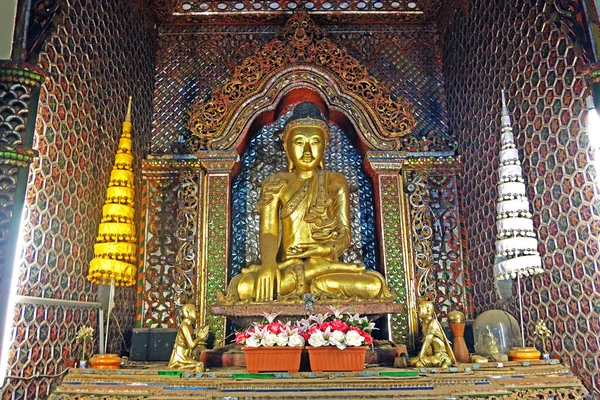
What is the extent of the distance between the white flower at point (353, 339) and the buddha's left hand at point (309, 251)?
1.69 meters

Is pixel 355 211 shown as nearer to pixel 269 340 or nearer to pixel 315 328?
pixel 315 328

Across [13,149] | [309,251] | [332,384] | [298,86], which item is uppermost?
[298,86]

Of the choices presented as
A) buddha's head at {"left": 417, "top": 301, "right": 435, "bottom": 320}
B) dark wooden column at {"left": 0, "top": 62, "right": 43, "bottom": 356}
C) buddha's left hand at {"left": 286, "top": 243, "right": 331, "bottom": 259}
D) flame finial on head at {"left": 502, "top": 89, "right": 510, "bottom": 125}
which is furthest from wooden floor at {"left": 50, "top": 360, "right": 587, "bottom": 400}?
flame finial on head at {"left": 502, "top": 89, "right": 510, "bottom": 125}

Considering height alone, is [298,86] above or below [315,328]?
above

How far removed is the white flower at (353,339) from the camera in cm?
357

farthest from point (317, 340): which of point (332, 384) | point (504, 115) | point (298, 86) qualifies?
point (298, 86)

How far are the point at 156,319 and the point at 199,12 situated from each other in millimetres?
3654

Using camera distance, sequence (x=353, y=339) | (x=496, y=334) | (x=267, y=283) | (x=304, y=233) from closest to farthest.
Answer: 1. (x=353, y=339)
2. (x=496, y=334)
3. (x=267, y=283)
4. (x=304, y=233)

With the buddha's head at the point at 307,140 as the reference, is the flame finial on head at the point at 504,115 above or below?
below

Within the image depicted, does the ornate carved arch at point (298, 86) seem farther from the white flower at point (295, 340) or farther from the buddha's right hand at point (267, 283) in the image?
the white flower at point (295, 340)

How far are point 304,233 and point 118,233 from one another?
6.31 feet

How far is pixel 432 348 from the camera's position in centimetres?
395

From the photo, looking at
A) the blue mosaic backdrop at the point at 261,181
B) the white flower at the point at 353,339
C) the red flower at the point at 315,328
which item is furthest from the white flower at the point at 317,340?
the blue mosaic backdrop at the point at 261,181

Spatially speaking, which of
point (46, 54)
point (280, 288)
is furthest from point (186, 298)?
point (46, 54)
